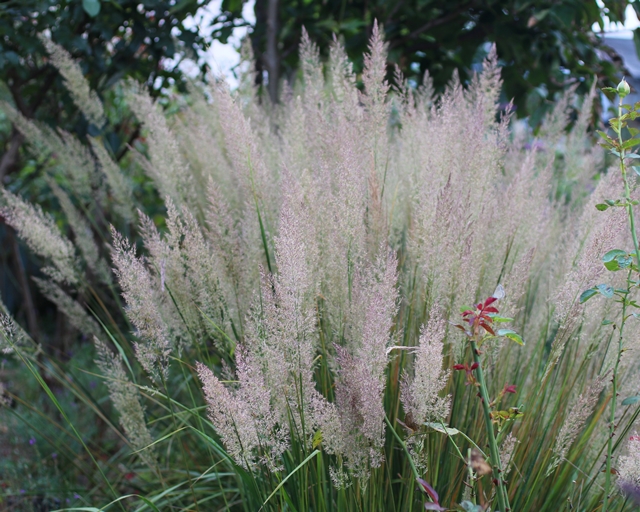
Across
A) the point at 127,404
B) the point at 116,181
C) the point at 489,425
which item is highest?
the point at 116,181

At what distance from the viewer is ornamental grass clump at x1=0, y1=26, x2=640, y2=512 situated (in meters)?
1.03

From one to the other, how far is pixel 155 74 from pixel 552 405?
2.47 m

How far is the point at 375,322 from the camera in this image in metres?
0.98

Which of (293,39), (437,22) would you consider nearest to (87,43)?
(293,39)

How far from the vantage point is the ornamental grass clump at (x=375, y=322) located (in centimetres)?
103

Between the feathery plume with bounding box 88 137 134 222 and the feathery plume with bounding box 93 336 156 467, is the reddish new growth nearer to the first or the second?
the feathery plume with bounding box 93 336 156 467

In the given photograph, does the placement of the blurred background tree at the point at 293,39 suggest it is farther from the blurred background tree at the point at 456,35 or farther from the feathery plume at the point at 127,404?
the feathery plume at the point at 127,404

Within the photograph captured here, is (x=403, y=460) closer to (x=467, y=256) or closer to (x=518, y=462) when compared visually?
(x=518, y=462)

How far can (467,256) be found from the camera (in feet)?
3.96

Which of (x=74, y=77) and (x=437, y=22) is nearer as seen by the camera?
(x=74, y=77)

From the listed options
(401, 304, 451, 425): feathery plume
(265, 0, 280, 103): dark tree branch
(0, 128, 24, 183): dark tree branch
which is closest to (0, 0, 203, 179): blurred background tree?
(0, 128, 24, 183): dark tree branch

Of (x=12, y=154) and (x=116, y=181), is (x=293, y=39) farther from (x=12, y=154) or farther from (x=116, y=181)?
(x=12, y=154)

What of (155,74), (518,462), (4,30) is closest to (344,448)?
(518,462)

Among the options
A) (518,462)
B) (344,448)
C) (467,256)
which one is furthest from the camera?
(518,462)
